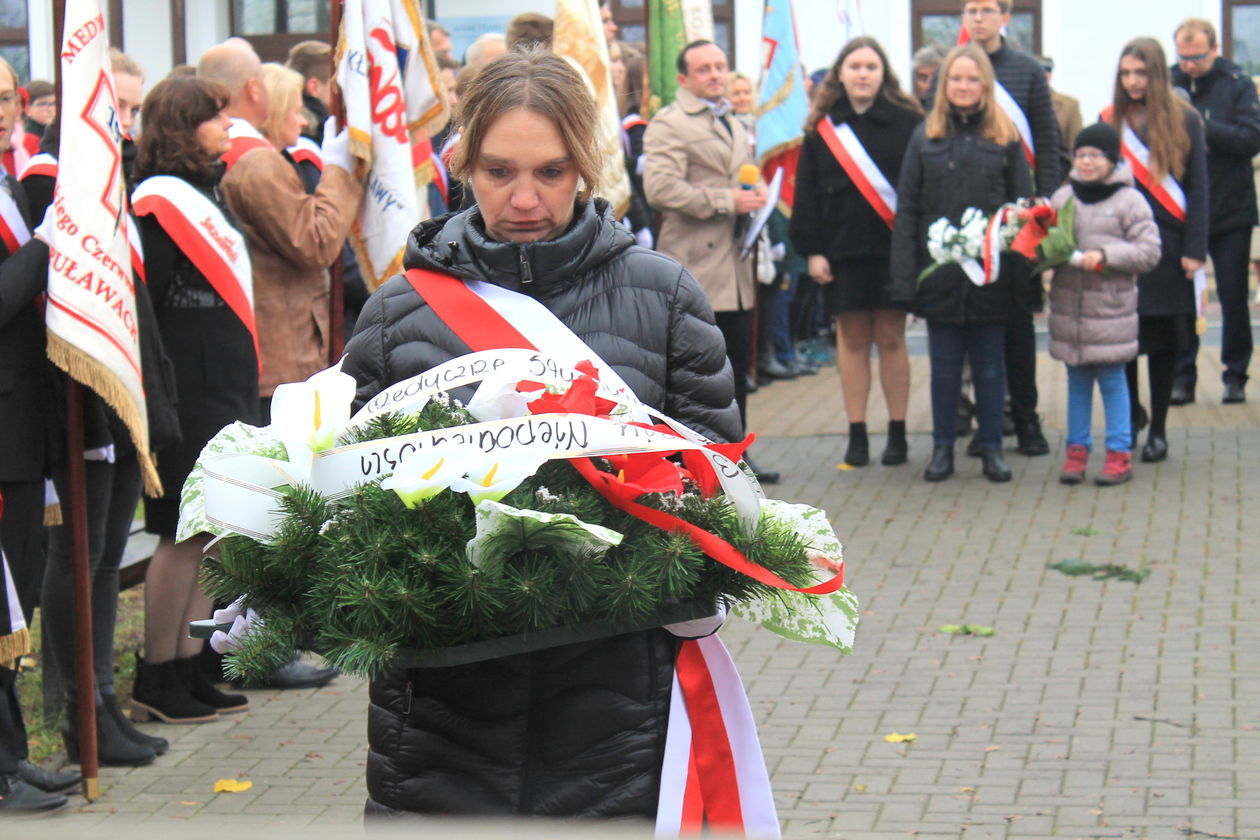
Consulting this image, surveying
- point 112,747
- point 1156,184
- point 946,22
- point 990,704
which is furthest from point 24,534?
point 946,22

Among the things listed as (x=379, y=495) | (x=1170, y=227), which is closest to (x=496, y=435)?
(x=379, y=495)

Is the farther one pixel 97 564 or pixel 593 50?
pixel 593 50

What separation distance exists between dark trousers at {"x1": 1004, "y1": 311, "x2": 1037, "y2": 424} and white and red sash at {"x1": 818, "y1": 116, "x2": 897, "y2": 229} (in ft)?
3.06

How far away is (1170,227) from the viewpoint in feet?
31.4

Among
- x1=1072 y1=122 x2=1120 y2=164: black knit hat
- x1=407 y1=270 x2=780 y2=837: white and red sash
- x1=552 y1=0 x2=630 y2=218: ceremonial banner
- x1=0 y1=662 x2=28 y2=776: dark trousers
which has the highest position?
x1=552 y1=0 x2=630 y2=218: ceremonial banner

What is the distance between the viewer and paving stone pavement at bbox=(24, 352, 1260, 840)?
4715 mm

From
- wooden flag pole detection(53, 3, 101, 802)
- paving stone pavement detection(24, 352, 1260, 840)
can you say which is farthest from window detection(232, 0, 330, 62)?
wooden flag pole detection(53, 3, 101, 802)

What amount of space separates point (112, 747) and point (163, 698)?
1.48 feet

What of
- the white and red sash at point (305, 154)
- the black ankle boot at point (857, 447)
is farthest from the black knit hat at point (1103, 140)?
the white and red sash at point (305, 154)

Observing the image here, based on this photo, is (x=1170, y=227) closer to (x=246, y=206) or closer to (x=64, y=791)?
(x=246, y=206)

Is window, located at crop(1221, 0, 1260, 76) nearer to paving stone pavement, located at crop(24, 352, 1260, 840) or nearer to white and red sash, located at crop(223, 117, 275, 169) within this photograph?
paving stone pavement, located at crop(24, 352, 1260, 840)

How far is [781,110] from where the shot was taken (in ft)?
35.8

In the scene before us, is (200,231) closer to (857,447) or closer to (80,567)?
(80,567)

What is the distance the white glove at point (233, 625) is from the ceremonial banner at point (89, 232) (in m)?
2.18
